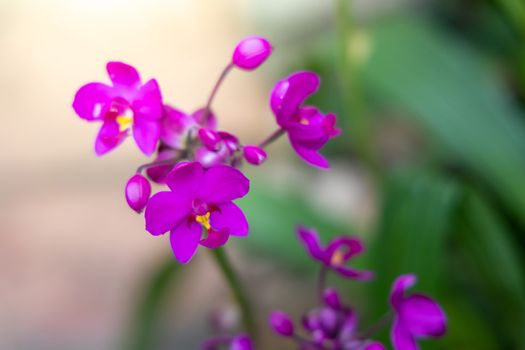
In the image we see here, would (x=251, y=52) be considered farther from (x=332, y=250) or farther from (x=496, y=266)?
(x=496, y=266)

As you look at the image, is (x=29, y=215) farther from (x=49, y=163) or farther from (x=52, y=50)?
(x=52, y=50)

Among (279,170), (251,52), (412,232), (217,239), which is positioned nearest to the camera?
(217,239)

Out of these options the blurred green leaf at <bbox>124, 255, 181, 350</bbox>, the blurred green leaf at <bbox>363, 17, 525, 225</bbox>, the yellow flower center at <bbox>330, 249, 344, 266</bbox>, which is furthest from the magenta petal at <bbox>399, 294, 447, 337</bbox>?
the blurred green leaf at <bbox>124, 255, 181, 350</bbox>

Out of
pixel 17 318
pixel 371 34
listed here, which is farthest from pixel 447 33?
pixel 17 318

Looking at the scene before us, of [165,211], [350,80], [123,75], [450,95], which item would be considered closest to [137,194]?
[165,211]

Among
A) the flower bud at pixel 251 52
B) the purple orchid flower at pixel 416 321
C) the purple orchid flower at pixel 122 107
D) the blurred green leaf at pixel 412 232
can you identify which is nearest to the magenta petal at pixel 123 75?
the purple orchid flower at pixel 122 107

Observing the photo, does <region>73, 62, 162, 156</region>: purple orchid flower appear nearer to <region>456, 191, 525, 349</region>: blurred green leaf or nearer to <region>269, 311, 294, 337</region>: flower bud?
<region>269, 311, 294, 337</region>: flower bud
